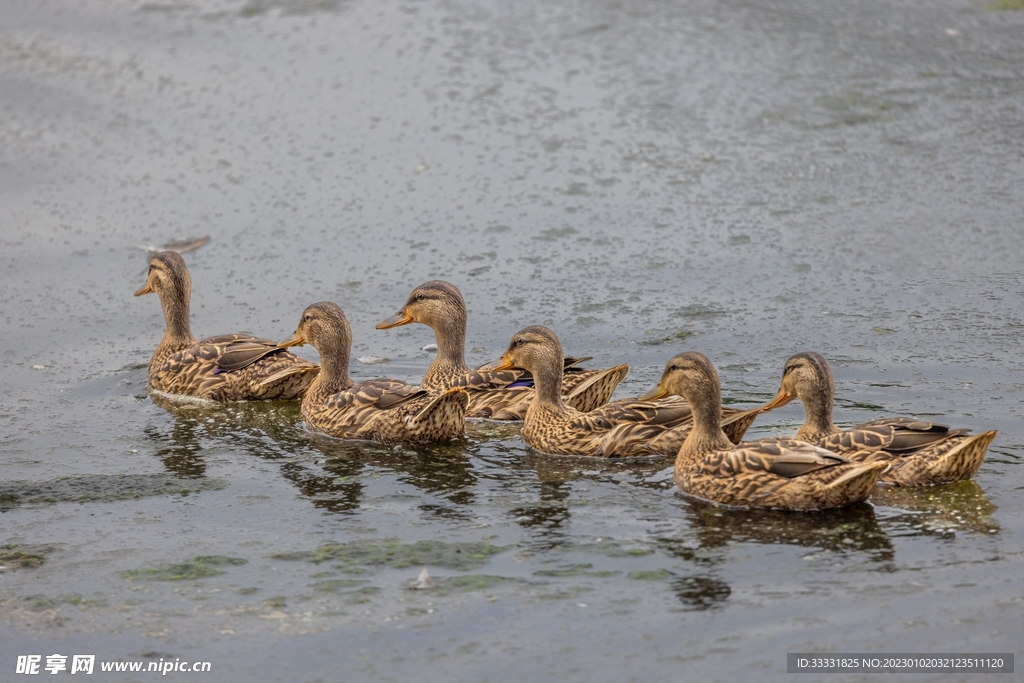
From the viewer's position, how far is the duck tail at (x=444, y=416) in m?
8.15

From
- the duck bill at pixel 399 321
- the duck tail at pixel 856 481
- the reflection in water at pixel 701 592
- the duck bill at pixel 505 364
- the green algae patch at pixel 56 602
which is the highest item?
the duck bill at pixel 399 321

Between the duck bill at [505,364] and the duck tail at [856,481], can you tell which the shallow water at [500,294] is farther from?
the duck bill at [505,364]

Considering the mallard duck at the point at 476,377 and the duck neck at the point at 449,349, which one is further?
the duck neck at the point at 449,349

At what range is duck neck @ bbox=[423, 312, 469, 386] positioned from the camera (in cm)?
910

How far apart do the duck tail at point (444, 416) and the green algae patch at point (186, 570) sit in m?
1.91

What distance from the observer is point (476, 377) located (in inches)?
357

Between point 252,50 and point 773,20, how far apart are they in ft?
19.5

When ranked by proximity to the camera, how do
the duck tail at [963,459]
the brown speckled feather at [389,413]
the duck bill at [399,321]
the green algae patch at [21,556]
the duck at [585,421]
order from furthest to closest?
the duck bill at [399,321], the brown speckled feather at [389,413], the duck at [585,421], the duck tail at [963,459], the green algae patch at [21,556]

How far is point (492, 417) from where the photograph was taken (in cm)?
906

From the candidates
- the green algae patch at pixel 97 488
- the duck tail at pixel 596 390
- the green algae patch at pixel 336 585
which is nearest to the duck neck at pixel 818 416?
the duck tail at pixel 596 390

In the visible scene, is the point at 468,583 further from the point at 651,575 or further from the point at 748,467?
the point at 748,467

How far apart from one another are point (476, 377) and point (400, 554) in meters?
2.63

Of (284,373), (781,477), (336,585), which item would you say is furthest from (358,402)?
(781,477)

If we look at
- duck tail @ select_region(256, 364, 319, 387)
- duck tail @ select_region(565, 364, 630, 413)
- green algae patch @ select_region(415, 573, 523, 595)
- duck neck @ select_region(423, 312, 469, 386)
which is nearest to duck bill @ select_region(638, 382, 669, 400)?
duck tail @ select_region(565, 364, 630, 413)
